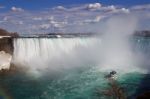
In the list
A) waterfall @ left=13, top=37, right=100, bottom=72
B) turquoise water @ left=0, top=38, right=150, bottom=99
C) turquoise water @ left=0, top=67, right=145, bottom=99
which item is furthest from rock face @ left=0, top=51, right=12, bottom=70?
turquoise water @ left=0, top=67, right=145, bottom=99

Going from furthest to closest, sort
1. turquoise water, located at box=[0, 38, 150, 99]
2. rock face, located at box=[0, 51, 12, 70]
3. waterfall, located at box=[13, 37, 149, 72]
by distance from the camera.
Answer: waterfall, located at box=[13, 37, 149, 72] → rock face, located at box=[0, 51, 12, 70] → turquoise water, located at box=[0, 38, 150, 99]

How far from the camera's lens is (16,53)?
47.8m

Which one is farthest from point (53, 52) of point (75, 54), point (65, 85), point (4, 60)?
point (65, 85)

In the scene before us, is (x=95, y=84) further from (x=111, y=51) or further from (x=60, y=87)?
(x=111, y=51)

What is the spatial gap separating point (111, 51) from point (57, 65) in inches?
627

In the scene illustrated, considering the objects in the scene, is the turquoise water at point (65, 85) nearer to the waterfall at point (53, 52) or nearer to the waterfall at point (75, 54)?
the waterfall at point (75, 54)

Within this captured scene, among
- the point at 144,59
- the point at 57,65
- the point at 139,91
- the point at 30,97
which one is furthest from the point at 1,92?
the point at 144,59

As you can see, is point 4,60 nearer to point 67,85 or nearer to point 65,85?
point 65,85

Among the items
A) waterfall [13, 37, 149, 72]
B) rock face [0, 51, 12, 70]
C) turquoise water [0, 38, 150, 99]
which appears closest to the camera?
turquoise water [0, 38, 150, 99]

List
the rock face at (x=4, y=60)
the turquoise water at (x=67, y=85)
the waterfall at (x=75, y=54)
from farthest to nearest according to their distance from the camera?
1. the waterfall at (x=75, y=54)
2. the rock face at (x=4, y=60)
3. the turquoise water at (x=67, y=85)

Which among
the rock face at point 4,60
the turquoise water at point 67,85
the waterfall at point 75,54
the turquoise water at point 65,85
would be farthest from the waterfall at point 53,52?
the turquoise water at point 65,85

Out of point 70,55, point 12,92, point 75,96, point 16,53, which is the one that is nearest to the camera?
point 75,96

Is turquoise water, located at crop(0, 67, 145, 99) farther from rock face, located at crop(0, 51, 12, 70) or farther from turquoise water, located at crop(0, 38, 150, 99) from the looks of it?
rock face, located at crop(0, 51, 12, 70)

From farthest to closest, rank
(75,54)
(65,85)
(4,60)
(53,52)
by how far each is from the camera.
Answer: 1. (75,54)
2. (53,52)
3. (4,60)
4. (65,85)
